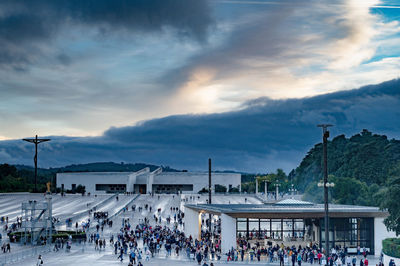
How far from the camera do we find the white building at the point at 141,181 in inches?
5374

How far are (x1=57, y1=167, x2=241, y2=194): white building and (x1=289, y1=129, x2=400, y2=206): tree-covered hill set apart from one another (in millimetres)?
21665

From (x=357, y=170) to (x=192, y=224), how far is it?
60569 mm

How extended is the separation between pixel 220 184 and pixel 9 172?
5582 cm

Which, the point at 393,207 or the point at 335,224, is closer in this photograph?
the point at 393,207

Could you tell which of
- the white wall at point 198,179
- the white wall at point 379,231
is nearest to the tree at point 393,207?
the white wall at point 379,231

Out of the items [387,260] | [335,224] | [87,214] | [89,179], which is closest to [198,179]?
[89,179]

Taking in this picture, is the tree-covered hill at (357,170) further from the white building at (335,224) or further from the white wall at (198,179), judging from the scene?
the white wall at (198,179)

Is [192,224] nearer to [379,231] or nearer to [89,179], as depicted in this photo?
[379,231]

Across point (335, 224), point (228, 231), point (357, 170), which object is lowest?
point (228, 231)

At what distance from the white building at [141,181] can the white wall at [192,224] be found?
85.7 metres

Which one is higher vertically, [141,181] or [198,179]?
[198,179]

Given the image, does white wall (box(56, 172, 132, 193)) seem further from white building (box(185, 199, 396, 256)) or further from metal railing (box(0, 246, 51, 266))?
white building (box(185, 199, 396, 256))

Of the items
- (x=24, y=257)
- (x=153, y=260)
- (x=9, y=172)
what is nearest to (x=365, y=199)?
(x=153, y=260)

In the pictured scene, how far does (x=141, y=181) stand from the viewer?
14100 cm
